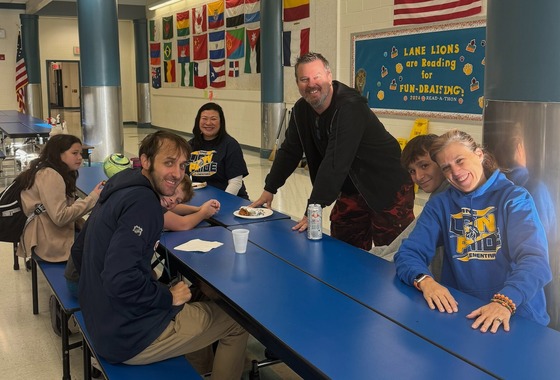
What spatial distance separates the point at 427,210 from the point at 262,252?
0.79 meters

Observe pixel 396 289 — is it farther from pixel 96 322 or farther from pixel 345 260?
pixel 96 322

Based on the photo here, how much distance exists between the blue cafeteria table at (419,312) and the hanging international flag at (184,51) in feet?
41.2

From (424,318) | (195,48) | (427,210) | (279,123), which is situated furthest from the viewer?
(195,48)

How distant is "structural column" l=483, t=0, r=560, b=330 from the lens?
2488 mm

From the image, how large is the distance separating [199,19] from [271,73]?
14.1 feet

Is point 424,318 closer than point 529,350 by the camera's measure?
No

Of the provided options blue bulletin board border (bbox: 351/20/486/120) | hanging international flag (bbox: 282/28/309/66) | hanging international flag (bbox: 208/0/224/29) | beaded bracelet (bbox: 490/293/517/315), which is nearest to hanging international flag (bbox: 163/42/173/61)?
hanging international flag (bbox: 208/0/224/29)

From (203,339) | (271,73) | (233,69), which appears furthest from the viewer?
(233,69)

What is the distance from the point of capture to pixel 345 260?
2.62m

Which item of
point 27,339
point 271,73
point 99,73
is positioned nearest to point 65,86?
point 271,73

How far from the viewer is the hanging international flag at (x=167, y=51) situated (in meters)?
16.0

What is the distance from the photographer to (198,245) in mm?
2900

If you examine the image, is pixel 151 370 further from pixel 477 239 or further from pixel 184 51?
pixel 184 51

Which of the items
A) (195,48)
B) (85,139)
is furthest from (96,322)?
(195,48)
